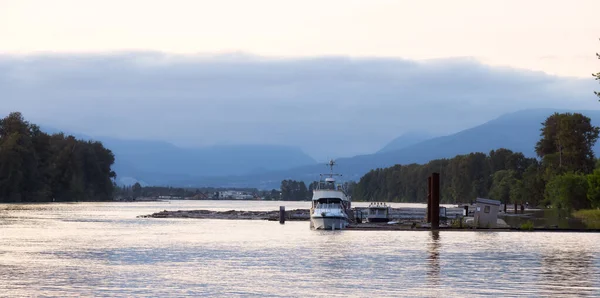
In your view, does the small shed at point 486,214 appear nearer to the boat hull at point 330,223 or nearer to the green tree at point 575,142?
the boat hull at point 330,223

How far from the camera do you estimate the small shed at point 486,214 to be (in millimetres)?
101562

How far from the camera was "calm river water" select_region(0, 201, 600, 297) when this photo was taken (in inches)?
1622

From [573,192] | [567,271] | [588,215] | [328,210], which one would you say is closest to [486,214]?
[328,210]

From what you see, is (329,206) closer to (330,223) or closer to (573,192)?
(330,223)

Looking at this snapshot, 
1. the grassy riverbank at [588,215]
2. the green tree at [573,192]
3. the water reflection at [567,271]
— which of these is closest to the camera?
the water reflection at [567,271]

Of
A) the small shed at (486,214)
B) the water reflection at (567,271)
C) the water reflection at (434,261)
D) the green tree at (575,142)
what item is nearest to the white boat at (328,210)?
the small shed at (486,214)

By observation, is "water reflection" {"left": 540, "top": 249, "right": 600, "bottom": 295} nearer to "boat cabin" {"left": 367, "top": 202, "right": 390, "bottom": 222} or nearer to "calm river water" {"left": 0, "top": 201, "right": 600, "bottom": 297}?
"calm river water" {"left": 0, "top": 201, "right": 600, "bottom": 297}

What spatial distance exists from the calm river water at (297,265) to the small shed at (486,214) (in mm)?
16649

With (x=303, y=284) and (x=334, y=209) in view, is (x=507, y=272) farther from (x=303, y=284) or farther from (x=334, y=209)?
(x=334, y=209)

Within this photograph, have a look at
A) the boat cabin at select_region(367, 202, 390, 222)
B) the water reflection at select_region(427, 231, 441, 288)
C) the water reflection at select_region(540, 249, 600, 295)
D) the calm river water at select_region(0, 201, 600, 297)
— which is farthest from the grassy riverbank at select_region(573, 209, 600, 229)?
the water reflection at select_region(540, 249, 600, 295)

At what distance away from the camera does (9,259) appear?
2174 inches

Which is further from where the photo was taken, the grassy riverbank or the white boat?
the grassy riverbank

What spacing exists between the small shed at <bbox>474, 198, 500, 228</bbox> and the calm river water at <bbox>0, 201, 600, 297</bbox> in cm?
1665

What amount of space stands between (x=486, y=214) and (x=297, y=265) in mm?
52905
